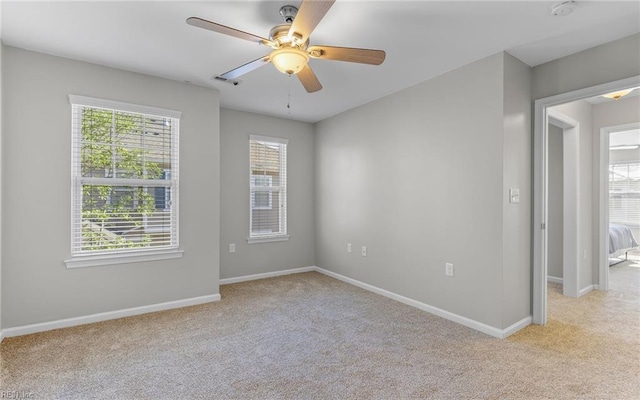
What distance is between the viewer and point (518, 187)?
9.59 feet

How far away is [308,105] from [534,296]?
3426 millimetres

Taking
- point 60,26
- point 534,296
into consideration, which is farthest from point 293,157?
point 534,296

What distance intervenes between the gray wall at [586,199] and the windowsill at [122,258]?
16.1 ft

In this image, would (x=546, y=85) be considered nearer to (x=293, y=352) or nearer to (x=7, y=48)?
(x=293, y=352)

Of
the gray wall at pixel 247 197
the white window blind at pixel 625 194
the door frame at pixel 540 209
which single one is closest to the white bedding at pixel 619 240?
the white window blind at pixel 625 194

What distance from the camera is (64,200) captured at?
2.94 m

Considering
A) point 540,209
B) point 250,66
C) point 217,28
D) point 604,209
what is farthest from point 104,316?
point 604,209

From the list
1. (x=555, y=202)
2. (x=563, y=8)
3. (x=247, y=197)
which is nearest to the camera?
(x=563, y=8)

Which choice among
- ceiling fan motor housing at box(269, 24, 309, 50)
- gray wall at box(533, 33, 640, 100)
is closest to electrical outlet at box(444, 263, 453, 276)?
gray wall at box(533, 33, 640, 100)

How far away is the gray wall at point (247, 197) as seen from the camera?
15.0ft

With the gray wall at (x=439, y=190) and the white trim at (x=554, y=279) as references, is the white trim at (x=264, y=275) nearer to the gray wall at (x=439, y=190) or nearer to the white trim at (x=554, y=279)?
the gray wall at (x=439, y=190)

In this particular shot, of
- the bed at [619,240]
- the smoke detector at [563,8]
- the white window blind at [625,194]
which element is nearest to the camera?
the smoke detector at [563,8]

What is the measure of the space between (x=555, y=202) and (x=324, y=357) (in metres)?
3.97

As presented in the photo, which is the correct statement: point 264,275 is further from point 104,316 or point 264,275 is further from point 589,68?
point 589,68
